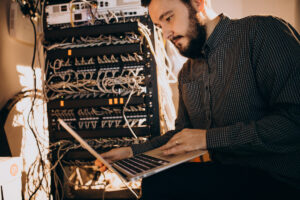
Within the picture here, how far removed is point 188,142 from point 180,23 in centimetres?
58

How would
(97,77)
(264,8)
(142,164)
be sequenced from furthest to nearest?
(264,8) → (97,77) → (142,164)

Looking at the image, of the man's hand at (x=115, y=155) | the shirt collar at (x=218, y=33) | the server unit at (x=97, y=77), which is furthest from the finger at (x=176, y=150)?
the shirt collar at (x=218, y=33)

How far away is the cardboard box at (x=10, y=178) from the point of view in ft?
2.70

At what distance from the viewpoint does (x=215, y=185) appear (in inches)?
28.6

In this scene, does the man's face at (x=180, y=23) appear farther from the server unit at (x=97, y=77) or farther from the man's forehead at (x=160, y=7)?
the server unit at (x=97, y=77)

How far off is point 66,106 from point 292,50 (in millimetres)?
1128

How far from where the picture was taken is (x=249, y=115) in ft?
2.51

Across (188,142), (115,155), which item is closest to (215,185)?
(188,142)

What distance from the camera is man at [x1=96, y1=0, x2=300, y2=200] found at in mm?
637

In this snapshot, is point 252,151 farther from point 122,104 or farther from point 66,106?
point 66,106

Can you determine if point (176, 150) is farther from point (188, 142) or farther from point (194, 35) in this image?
point (194, 35)

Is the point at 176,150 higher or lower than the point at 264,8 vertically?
lower

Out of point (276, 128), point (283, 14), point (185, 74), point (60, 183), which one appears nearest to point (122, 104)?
point (185, 74)

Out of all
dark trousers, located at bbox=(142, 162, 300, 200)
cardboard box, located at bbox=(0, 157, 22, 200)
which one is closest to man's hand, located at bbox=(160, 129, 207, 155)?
dark trousers, located at bbox=(142, 162, 300, 200)
